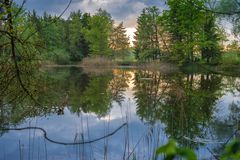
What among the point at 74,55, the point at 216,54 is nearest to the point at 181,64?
the point at 216,54

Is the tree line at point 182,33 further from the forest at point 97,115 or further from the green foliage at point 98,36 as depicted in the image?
the green foliage at point 98,36

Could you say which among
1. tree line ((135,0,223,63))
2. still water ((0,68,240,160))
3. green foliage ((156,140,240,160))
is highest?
tree line ((135,0,223,63))

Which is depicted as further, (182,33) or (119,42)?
(119,42)

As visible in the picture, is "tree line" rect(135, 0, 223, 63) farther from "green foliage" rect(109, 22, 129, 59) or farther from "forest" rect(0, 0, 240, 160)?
"green foliage" rect(109, 22, 129, 59)

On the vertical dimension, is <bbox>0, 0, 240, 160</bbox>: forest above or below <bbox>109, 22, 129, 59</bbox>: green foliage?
below

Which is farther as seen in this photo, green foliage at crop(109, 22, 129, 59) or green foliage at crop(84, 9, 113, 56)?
green foliage at crop(109, 22, 129, 59)

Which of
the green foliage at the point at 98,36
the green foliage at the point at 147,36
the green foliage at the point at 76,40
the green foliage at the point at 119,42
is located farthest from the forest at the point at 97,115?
the green foliage at the point at 119,42

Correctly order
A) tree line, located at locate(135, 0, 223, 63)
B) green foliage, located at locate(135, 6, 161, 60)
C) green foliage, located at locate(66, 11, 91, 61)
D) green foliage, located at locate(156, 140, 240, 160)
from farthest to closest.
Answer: green foliage, located at locate(66, 11, 91, 61) → green foliage, located at locate(135, 6, 161, 60) → tree line, located at locate(135, 0, 223, 63) → green foliage, located at locate(156, 140, 240, 160)

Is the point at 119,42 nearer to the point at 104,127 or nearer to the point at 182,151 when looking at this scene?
the point at 104,127

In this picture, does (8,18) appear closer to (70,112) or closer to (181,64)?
(70,112)

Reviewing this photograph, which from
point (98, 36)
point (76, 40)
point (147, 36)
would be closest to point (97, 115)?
point (147, 36)

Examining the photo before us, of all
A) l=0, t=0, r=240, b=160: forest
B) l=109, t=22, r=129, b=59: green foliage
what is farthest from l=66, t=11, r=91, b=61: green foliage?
l=0, t=0, r=240, b=160: forest

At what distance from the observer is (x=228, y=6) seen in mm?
25406

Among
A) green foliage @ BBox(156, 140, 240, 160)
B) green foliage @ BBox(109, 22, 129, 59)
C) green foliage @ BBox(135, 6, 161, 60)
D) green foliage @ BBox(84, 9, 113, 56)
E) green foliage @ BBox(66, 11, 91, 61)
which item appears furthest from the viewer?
green foliage @ BBox(109, 22, 129, 59)
